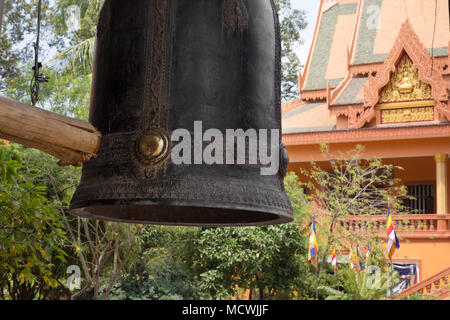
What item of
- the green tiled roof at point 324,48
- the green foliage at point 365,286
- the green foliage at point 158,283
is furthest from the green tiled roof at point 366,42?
the green foliage at point 158,283

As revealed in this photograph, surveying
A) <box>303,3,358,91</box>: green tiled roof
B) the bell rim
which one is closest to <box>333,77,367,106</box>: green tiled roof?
<box>303,3,358,91</box>: green tiled roof

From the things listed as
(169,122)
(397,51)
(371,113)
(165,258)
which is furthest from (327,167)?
(169,122)

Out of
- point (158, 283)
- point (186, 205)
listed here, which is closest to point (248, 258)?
point (158, 283)

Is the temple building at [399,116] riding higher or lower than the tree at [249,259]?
higher

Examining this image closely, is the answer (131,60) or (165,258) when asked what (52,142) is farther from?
(165,258)

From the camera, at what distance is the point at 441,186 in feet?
42.1

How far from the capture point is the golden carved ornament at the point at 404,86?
13570 millimetres

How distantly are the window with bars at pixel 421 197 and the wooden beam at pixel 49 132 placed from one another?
13.2 m

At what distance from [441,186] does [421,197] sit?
4.68 ft

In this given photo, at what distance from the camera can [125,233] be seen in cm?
794

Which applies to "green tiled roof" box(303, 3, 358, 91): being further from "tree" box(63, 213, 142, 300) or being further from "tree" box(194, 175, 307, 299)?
"tree" box(63, 213, 142, 300)

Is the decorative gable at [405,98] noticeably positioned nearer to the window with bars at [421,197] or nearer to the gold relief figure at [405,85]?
the gold relief figure at [405,85]

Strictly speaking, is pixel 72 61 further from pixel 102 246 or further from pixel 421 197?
pixel 421 197
